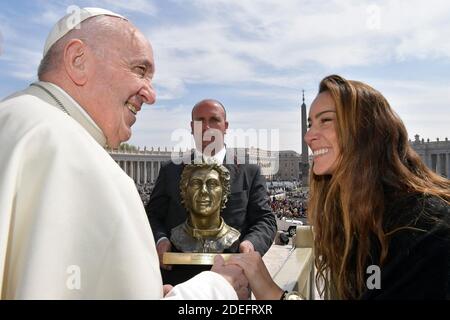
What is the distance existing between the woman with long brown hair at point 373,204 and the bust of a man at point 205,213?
2.84 feet

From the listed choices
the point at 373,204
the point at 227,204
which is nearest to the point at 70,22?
the point at 373,204

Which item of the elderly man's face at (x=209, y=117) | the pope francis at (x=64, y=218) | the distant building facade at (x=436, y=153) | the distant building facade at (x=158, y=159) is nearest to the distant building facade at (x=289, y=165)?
the distant building facade at (x=158, y=159)

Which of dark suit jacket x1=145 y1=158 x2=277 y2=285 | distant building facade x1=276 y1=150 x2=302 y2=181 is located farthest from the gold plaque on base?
distant building facade x1=276 y1=150 x2=302 y2=181

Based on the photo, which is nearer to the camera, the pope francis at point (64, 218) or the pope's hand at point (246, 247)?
the pope francis at point (64, 218)

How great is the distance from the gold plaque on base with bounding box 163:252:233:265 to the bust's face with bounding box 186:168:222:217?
1.25 feet

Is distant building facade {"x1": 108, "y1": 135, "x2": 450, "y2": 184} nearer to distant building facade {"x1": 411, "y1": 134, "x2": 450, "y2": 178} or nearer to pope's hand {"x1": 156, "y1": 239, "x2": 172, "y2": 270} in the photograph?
distant building facade {"x1": 411, "y1": 134, "x2": 450, "y2": 178}

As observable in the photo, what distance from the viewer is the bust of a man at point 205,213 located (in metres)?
3.40

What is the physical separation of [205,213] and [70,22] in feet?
6.19

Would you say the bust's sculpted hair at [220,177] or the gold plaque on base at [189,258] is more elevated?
the bust's sculpted hair at [220,177]

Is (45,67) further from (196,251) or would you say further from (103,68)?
(196,251)

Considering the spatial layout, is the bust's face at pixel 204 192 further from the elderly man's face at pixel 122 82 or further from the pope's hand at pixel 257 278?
the elderly man's face at pixel 122 82

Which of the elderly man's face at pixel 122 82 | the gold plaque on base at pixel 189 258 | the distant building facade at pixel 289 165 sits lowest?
the gold plaque on base at pixel 189 258

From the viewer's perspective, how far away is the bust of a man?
3.40 m

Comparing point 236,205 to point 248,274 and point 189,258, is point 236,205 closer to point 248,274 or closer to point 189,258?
point 189,258
